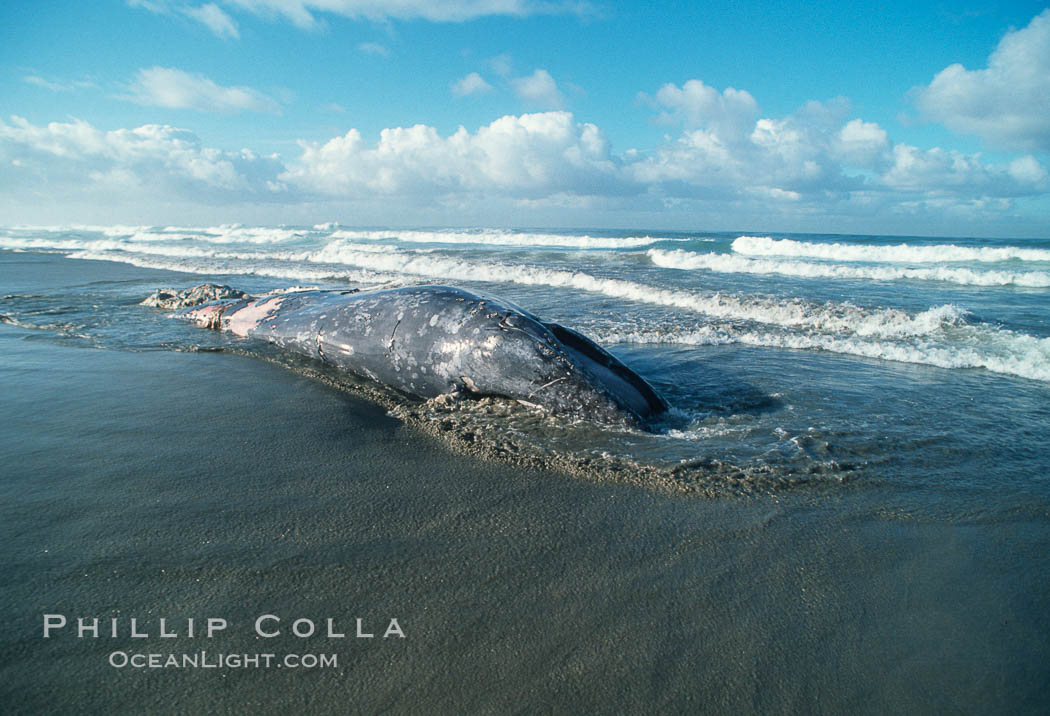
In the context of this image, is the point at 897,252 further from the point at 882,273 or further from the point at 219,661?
the point at 219,661

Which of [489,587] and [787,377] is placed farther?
[787,377]

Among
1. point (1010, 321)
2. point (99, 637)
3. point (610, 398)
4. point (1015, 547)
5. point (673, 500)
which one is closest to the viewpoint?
point (99, 637)

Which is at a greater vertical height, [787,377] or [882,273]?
[882,273]

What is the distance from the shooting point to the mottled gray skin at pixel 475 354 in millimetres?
4016

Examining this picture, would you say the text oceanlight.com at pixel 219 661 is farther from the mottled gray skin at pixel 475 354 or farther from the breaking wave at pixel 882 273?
the breaking wave at pixel 882 273

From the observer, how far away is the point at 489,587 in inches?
86.0

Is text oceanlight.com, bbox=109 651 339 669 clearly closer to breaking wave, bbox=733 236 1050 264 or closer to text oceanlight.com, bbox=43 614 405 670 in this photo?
text oceanlight.com, bbox=43 614 405 670

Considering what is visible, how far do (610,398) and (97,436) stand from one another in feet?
12.1

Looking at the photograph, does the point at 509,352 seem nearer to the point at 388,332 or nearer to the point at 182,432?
the point at 388,332

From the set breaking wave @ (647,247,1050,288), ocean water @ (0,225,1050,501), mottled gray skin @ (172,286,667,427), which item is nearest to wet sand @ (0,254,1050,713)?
ocean water @ (0,225,1050,501)

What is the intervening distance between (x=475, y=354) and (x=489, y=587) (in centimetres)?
231

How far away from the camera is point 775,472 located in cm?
319

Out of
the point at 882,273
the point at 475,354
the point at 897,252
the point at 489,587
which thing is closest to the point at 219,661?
the point at 489,587

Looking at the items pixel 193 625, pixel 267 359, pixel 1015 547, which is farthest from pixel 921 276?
pixel 193 625
